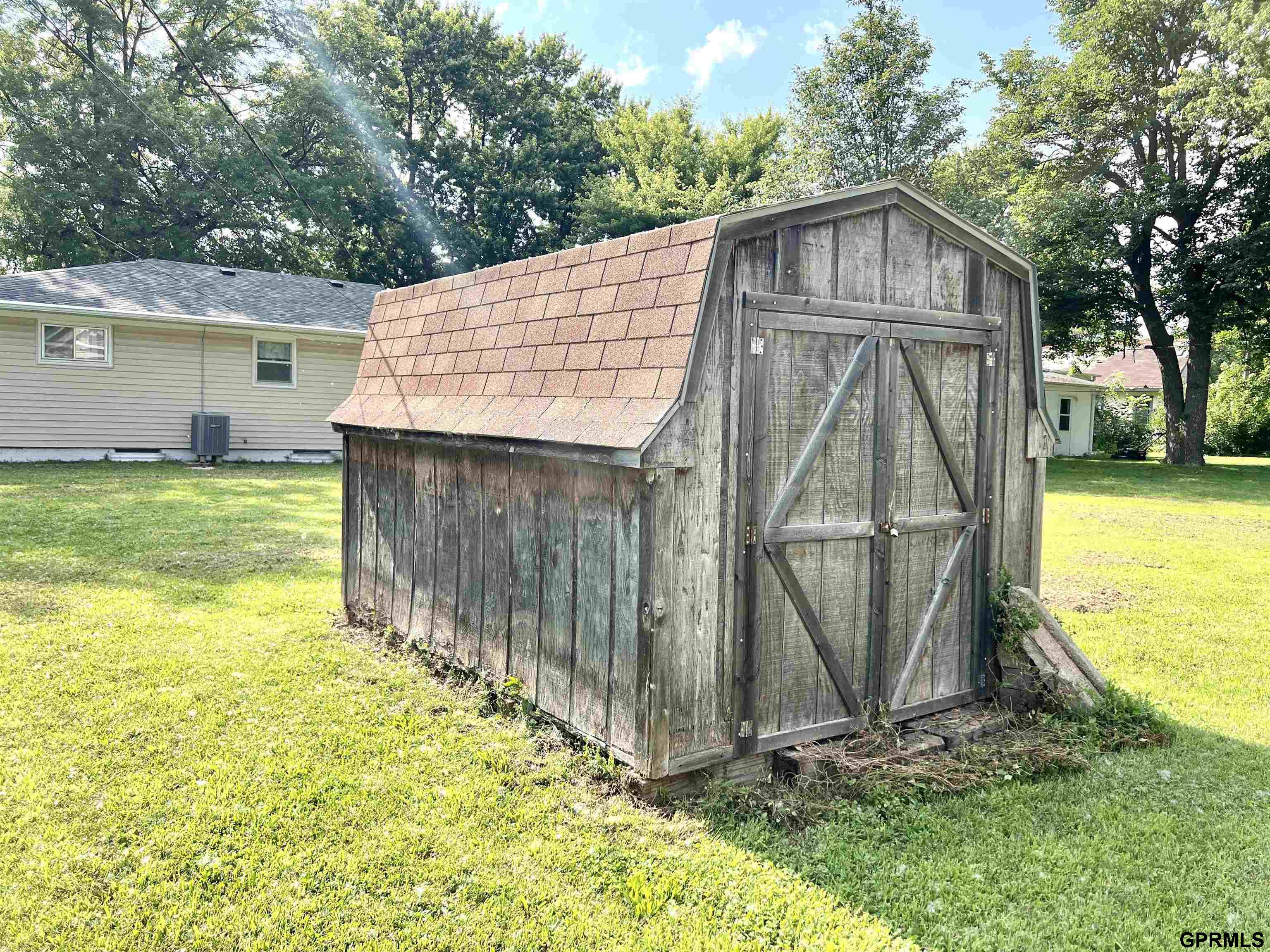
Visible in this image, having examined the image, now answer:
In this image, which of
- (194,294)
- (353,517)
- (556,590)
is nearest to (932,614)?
(556,590)

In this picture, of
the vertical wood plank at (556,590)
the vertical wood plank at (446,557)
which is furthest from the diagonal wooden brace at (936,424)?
the vertical wood plank at (446,557)

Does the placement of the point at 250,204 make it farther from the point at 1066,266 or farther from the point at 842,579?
the point at 842,579

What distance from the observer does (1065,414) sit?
30.6m

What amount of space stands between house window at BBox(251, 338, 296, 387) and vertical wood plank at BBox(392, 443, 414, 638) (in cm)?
1262

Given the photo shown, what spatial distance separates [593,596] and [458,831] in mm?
1079

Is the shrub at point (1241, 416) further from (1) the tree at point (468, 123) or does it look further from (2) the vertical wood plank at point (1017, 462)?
(2) the vertical wood plank at point (1017, 462)

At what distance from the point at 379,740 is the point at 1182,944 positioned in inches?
131

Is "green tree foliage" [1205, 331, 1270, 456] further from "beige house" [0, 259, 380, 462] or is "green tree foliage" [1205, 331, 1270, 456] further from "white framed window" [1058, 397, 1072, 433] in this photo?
"beige house" [0, 259, 380, 462]

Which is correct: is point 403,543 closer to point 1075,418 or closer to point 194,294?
point 194,294

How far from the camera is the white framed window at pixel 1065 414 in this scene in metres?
30.5

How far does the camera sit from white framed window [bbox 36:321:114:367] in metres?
14.7

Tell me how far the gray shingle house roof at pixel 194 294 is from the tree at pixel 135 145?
752 centimetres

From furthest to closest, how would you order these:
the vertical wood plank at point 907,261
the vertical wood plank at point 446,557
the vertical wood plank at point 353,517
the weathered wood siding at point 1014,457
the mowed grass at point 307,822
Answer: the vertical wood plank at point 353,517
the vertical wood plank at point 446,557
the weathered wood siding at point 1014,457
the vertical wood plank at point 907,261
the mowed grass at point 307,822

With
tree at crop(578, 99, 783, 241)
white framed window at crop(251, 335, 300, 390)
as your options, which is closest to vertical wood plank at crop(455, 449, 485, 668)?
white framed window at crop(251, 335, 300, 390)
